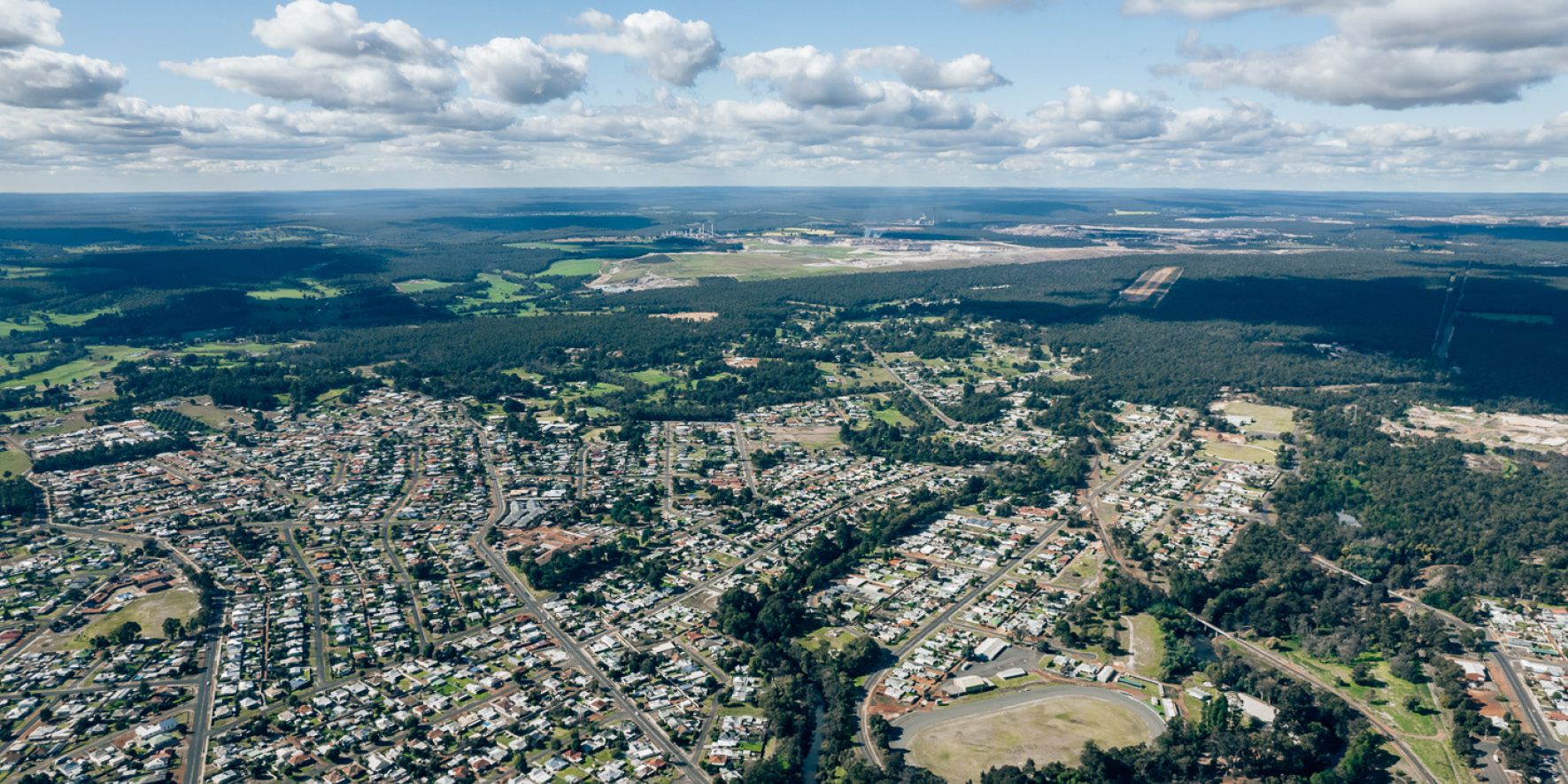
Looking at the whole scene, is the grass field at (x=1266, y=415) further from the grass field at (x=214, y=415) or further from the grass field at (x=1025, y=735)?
the grass field at (x=214, y=415)

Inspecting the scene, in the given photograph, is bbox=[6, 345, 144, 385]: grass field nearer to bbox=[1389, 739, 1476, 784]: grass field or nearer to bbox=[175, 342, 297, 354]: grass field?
bbox=[175, 342, 297, 354]: grass field

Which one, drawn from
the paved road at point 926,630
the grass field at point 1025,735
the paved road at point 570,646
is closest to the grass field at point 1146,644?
the grass field at point 1025,735

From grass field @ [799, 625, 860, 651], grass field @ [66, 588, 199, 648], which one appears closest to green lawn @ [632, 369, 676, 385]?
grass field @ [66, 588, 199, 648]

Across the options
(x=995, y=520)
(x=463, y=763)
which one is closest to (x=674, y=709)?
(x=463, y=763)

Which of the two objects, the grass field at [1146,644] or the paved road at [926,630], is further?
the grass field at [1146,644]

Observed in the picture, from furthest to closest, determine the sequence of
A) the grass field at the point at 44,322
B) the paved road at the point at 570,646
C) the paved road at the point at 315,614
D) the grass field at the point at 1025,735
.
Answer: the grass field at the point at 44,322
the paved road at the point at 315,614
the grass field at the point at 1025,735
the paved road at the point at 570,646

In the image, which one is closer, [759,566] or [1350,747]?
[1350,747]

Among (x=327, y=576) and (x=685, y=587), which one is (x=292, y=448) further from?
(x=685, y=587)
